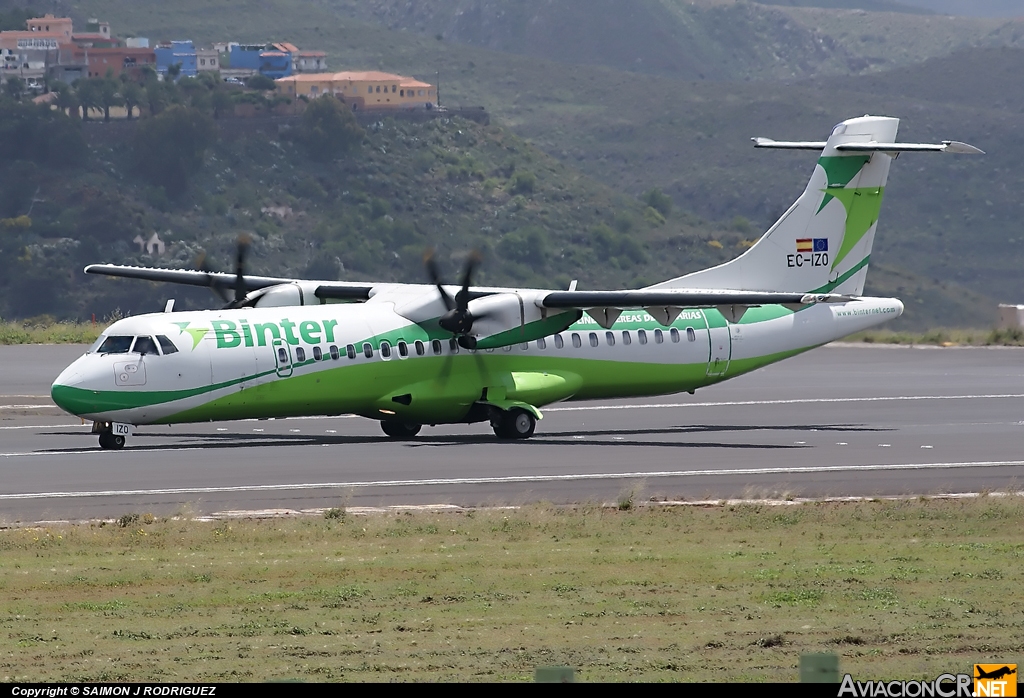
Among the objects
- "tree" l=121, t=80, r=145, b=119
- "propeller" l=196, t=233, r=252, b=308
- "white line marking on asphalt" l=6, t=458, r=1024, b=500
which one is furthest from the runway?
"tree" l=121, t=80, r=145, b=119

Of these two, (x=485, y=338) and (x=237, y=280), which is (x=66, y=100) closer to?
(x=237, y=280)

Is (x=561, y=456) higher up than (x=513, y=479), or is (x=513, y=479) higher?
(x=513, y=479)

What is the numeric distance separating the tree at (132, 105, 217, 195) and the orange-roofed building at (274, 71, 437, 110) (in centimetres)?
2607

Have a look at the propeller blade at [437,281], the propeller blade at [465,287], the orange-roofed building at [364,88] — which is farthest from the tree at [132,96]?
the propeller blade at [465,287]

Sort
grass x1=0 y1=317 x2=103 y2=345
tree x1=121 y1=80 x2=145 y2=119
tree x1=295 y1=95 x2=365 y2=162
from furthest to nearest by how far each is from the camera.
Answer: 1. tree x1=121 y1=80 x2=145 y2=119
2. tree x1=295 y1=95 x2=365 y2=162
3. grass x1=0 y1=317 x2=103 y2=345

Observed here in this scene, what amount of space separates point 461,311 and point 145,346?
629cm

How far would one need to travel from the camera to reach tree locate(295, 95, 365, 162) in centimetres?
16275

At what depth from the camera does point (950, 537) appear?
19.4 m

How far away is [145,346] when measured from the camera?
28578 millimetres

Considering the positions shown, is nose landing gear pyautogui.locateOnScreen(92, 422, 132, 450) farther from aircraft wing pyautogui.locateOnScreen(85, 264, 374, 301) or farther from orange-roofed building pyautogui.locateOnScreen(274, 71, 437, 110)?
orange-roofed building pyautogui.locateOnScreen(274, 71, 437, 110)

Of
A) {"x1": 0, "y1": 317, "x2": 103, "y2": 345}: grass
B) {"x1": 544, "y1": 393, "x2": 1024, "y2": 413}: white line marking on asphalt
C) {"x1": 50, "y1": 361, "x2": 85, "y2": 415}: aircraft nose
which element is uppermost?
{"x1": 50, "y1": 361, "x2": 85, "y2": 415}: aircraft nose

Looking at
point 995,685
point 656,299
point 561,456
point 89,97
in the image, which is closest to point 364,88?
point 89,97

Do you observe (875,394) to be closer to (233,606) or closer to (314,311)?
(314,311)

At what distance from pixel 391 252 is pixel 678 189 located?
68.0m
